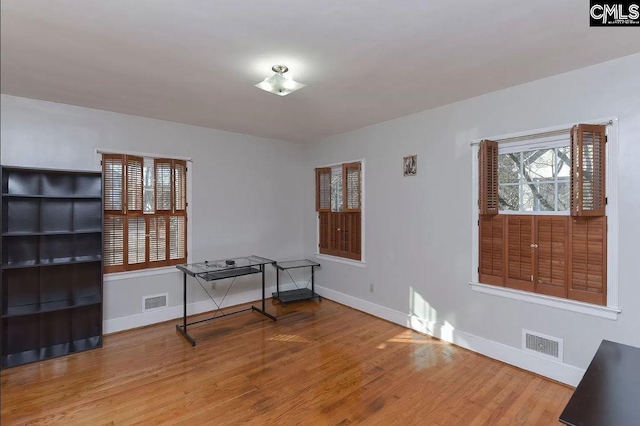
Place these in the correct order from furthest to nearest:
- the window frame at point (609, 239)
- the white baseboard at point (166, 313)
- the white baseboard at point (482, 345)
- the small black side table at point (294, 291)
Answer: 1. the small black side table at point (294, 291)
2. the white baseboard at point (166, 313)
3. the white baseboard at point (482, 345)
4. the window frame at point (609, 239)

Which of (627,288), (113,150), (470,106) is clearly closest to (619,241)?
(627,288)

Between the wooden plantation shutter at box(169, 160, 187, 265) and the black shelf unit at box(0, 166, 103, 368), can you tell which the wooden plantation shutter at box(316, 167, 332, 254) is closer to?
the wooden plantation shutter at box(169, 160, 187, 265)

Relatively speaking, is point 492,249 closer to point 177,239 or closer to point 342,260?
point 342,260

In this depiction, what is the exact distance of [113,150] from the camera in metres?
3.69

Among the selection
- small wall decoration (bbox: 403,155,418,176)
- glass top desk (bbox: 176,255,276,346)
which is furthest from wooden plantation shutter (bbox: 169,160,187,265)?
small wall decoration (bbox: 403,155,418,176)

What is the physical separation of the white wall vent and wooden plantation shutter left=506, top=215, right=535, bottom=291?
3.94 metres

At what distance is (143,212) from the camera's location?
12.8 ft

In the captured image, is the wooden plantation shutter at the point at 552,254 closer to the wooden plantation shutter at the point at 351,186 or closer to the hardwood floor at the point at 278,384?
the hardwood floor at the point at 278,384

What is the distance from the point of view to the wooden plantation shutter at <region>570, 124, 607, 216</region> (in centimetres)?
240

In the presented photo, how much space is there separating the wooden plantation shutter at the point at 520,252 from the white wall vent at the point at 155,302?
394cm

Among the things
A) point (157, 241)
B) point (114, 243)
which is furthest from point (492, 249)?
point (114, 243)

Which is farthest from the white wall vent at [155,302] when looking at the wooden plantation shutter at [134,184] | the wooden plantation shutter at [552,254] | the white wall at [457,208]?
the wooden plantation shutter at [552,254]

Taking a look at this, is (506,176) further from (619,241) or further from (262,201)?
(262,201)

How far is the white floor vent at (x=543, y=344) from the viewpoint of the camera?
105 inches
